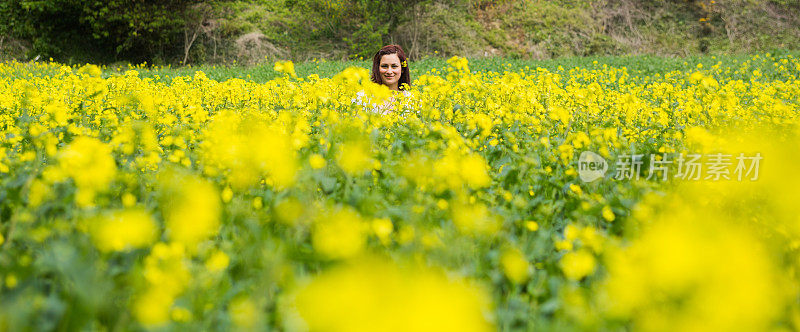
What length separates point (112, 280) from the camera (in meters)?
1.38

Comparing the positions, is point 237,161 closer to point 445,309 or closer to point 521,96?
point 445,309

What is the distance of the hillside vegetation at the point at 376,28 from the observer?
19.2 meters

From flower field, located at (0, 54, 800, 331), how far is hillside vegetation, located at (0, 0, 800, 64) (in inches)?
748

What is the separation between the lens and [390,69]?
5.38m

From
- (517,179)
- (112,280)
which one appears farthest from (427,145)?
(112,280)

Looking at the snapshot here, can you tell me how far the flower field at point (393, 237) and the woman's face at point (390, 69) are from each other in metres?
2.48

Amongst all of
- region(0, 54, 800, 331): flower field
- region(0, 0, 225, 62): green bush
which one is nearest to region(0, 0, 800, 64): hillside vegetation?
region(0, 0, 225, 62): green bush

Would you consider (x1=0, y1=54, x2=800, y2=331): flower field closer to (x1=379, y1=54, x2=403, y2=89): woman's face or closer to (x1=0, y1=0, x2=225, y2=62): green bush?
(x1=379, y1=54, x2=403, y2=89): woman's face

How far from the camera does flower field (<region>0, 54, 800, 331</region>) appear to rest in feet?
2.85

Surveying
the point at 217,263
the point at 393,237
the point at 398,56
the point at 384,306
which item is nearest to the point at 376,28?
the point at 398,56

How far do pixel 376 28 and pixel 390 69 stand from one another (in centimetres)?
1788

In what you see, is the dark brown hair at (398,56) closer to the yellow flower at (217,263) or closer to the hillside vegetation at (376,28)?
the yellow flower at (217,263)

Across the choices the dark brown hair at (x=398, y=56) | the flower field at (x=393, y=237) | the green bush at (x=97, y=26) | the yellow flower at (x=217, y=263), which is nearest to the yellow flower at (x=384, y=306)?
the flower field at (x=393, y=237)

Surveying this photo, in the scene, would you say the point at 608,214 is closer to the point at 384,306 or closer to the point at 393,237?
the point at 393,237
